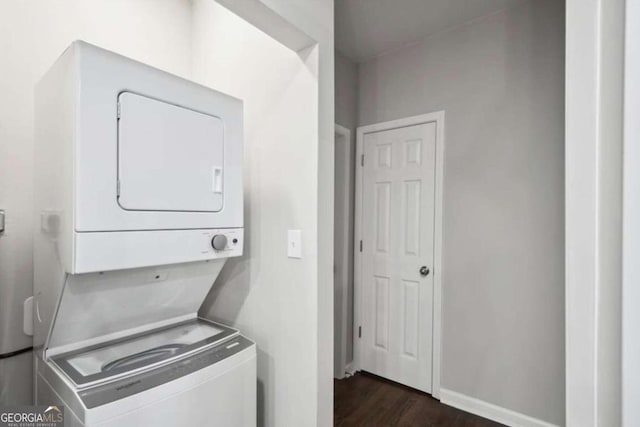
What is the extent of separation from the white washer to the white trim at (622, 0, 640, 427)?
1.14 metres

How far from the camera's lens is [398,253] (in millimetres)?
2551

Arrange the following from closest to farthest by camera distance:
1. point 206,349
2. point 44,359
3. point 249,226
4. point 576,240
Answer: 1. point 576,240
2. point 44,359
3. point 206,349
4. point 249,226

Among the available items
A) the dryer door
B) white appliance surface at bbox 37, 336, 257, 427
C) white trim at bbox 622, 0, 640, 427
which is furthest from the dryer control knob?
white trim at bbox 622, 0, 640, 427

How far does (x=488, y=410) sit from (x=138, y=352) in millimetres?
2203

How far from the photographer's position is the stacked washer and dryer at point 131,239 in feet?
3.00

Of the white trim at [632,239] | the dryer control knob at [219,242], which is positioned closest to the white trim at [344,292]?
the dryer control knob at [219,242]

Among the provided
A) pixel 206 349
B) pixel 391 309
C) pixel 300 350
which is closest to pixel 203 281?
pixel 206 349

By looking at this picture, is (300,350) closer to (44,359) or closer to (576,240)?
(44,359)

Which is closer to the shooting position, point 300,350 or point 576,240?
point 576,240

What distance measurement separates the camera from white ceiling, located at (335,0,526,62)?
6.70ft

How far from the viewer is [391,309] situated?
258 centimetres

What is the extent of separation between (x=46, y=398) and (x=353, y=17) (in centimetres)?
256

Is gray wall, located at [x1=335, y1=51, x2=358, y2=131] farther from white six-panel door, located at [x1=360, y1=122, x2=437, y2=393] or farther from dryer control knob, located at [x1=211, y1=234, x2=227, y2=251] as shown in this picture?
dryer control knob, located at [x1=211, y1=234, x2=227, y2=251]

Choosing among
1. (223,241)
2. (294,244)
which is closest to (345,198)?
(294,244)
